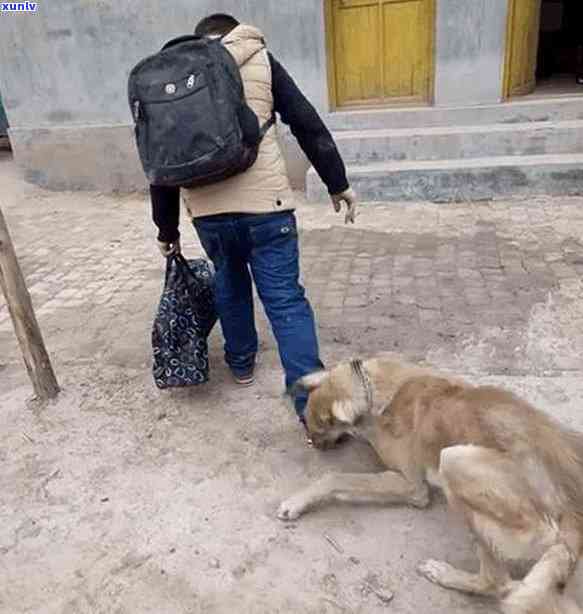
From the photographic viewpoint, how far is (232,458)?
296 cm

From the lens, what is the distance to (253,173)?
277 cm

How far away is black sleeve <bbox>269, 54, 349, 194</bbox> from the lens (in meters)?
2.79

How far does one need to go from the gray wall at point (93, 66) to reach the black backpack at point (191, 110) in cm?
480

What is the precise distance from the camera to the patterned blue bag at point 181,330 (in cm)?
322

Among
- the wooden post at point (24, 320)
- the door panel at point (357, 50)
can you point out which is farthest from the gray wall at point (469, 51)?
the wooden post at point (24, 320)

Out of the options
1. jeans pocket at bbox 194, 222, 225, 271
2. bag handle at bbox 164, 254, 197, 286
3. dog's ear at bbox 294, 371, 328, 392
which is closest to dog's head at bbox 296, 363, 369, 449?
dog's ear at bbox 294, 371, 328, 392

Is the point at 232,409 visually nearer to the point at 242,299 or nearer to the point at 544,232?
the point at 242,299

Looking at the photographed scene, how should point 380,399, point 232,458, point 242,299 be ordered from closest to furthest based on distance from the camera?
point 380,399 < point 232,458 < point 242,299

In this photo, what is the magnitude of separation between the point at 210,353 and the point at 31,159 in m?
5.62

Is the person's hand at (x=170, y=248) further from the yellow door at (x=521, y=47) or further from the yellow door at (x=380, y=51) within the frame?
the yellow door at (x=521, y=47)

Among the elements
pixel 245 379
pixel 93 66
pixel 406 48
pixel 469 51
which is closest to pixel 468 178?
pixel 469 51

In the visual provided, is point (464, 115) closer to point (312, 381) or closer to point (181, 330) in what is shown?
point (181, 330)

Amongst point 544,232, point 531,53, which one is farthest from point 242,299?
point 531,53

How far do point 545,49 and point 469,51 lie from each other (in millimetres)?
4190
